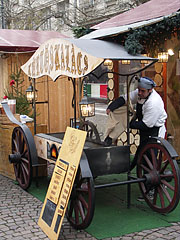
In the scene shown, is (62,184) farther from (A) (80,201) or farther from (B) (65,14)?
(B) (65,14)

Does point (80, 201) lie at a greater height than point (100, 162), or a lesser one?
lesser

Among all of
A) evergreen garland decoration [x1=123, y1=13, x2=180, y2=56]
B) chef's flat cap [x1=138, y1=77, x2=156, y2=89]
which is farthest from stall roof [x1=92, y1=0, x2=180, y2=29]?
chef's flat cap [x1=138, y1=77, x2=156, y2=89]

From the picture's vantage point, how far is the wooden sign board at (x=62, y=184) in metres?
4.29

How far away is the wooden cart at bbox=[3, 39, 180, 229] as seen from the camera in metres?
4.47

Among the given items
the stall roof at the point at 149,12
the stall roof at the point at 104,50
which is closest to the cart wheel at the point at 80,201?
the stall roof at the point at 104,50

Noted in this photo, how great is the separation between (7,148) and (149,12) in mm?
3602

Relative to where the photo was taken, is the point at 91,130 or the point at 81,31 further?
the point at 81,31

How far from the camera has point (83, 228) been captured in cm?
443

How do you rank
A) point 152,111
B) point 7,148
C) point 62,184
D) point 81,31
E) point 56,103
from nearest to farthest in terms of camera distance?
point 62,184 → point 152,111 → point 7,148 → point 81,31 → point 56,103

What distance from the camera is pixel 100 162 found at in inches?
198

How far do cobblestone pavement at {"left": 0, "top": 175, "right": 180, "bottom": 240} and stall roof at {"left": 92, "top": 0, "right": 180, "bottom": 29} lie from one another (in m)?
3.56

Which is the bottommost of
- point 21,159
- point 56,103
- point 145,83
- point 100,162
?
point 21,159

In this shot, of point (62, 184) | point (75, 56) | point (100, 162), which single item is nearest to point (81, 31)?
point (75, 56)

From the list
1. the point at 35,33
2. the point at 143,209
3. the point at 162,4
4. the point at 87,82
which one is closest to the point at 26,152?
the point at 87,82
